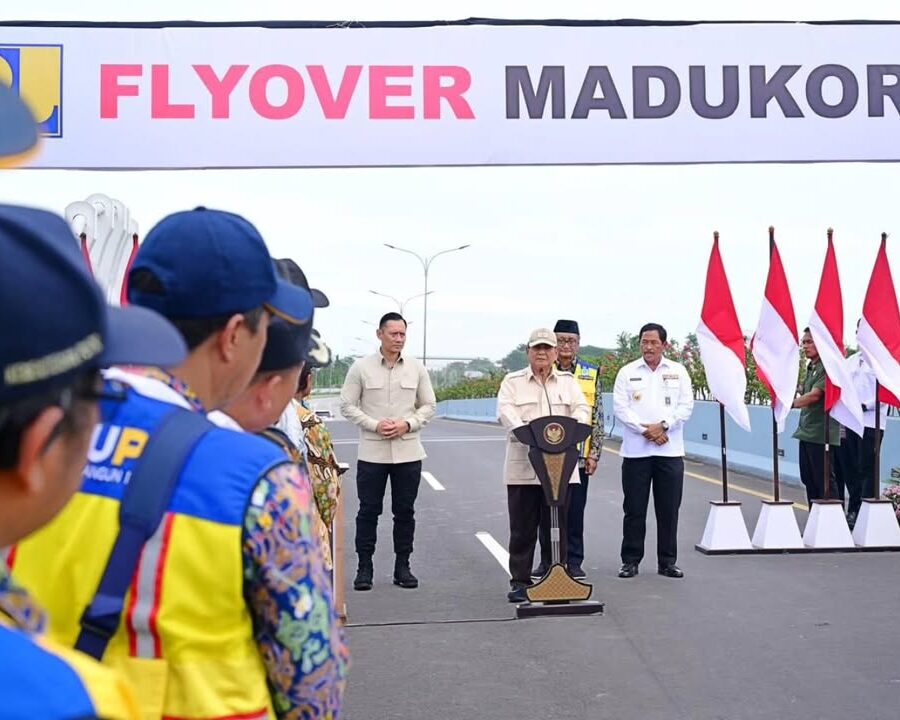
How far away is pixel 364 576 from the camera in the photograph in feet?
25.8

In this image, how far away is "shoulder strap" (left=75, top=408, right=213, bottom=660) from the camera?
1.56 m

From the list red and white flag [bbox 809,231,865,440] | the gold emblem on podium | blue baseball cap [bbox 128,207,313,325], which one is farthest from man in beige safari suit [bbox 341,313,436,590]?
blue baseball cap [bbox 128,207,313,325]

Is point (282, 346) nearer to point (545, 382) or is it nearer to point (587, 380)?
point (545, 382)

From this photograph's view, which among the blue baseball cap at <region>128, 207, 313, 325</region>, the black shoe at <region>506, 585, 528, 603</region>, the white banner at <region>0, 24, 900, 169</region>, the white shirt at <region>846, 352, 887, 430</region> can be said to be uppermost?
the white banner at <region>0, 24, 900, 169</region>

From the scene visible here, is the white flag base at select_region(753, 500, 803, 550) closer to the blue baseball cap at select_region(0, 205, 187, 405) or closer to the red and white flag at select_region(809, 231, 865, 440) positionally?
the red and white flag at select_region(809, 231, 865, 440)

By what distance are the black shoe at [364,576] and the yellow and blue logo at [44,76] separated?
3753 mm

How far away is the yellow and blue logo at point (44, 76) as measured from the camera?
5766 mm

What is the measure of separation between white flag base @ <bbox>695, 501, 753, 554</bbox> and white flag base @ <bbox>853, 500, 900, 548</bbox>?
3.40 feet

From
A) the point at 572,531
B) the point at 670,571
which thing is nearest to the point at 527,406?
the point at 572,531

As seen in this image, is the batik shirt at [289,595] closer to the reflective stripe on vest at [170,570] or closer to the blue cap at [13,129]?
the reflective stripe on vest at [170,570]

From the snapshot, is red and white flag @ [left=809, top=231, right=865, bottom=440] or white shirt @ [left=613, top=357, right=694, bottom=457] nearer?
white shirt @ [left=613, top=357, right=694, bottom=457]

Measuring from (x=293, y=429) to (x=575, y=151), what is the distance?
2.65 meters

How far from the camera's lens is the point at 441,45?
588 cm

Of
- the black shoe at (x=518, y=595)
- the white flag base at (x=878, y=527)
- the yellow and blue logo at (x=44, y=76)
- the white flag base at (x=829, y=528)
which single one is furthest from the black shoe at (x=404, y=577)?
the white flag base at (x=878, y=527)
